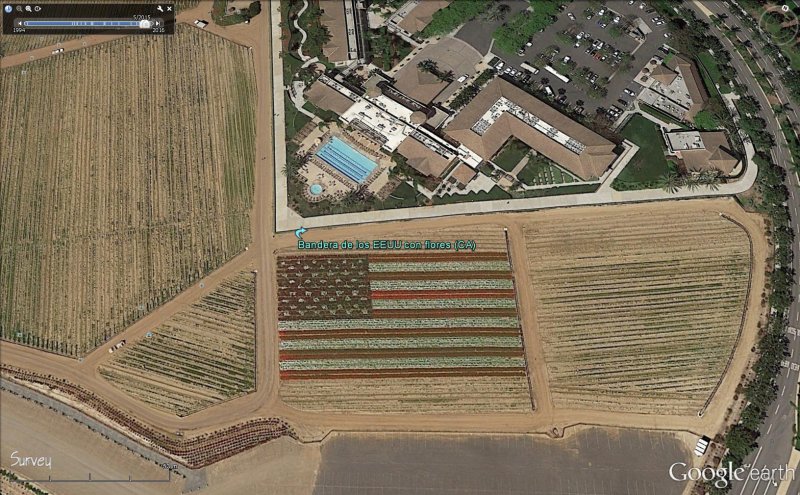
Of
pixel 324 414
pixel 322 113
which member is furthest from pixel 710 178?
pixel 324 414

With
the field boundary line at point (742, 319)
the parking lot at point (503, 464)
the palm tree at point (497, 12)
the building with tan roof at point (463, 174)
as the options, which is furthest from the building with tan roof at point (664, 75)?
the parking lot at point (503, 464)

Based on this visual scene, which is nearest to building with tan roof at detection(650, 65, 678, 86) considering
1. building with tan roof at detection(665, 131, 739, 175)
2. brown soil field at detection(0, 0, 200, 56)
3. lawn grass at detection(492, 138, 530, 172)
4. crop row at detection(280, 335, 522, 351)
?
building with tan roof at detection(665, 131, 739, 175)

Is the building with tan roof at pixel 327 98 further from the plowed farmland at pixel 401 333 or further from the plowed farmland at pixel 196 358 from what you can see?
the plowed farmland at pixel 196 358

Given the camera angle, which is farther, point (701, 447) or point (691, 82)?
point (691, 82)

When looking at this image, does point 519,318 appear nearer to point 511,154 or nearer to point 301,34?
point 511,154

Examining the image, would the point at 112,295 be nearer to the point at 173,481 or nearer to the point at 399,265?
the point at 173,481

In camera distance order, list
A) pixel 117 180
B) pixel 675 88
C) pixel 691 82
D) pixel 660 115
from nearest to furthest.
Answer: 1. pixel 117 180
2. pixel 660 115
3. pixel 691 82
4. pixel 675 88
